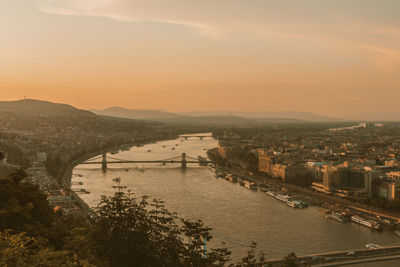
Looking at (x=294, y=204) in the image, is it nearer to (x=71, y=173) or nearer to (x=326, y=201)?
(x=326, y=201)

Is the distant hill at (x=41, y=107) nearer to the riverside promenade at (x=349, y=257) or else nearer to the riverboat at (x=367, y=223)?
the riverboat at (x=367, y=223)

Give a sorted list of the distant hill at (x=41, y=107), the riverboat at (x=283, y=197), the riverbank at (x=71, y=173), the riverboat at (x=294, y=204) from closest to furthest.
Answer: the riverbank at (x=71, y=173)
the riverboat at (x=294, y=204)
the riverboat at (x=283, y=197)
the distant hill at (x=41, y=107)

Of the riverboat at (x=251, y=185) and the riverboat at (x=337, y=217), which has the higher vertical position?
the riverboat at (x=251, y=185)

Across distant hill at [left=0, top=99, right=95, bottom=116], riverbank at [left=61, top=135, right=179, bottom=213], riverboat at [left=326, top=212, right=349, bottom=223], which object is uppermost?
distant hill at [left=0, top=99, right=95, bottom=116]

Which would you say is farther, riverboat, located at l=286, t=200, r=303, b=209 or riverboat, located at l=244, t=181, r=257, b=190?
riverboat, located at l=244, t=181, r=257, b=190

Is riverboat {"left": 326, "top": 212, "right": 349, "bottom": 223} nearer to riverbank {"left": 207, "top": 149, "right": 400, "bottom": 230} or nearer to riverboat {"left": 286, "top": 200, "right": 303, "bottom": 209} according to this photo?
riverbank {"left": 207, "top": 149, "right": 400, "bottom": 230}

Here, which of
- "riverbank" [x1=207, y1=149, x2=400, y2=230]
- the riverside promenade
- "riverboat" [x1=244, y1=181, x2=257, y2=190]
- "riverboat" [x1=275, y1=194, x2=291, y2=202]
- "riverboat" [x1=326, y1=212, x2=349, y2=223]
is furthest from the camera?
"riverboat" [x1=244, y1=181, x2=257, y2=190]

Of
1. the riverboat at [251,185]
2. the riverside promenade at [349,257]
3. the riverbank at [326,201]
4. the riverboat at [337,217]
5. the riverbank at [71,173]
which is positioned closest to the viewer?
the riverside promenade at [349,257]

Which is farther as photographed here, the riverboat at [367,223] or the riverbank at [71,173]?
the riverbank at [71,173]

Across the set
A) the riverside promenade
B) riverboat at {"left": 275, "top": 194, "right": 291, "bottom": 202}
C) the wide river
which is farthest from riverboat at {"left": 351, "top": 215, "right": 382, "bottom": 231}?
riverboat at {"left": 275, "top": 194, "right": 291, "bottom": 202}

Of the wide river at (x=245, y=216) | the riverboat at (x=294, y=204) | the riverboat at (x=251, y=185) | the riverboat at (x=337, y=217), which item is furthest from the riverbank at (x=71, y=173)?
the riverboat at (x=251, y=185)
